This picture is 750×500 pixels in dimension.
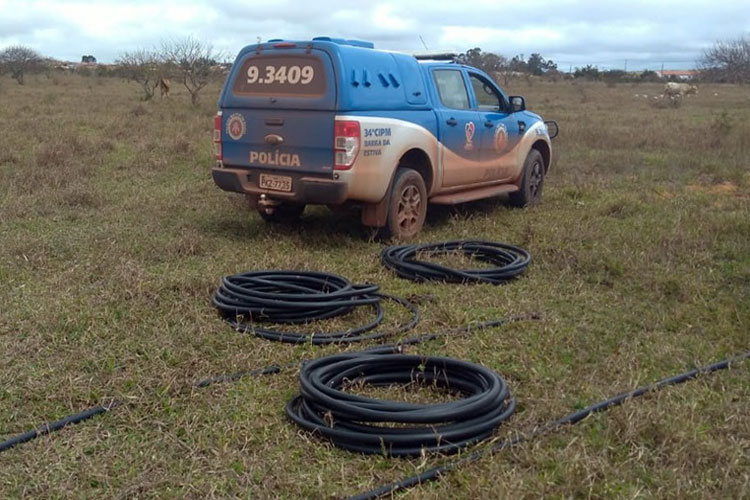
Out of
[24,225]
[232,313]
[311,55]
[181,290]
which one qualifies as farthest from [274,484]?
[24,225]

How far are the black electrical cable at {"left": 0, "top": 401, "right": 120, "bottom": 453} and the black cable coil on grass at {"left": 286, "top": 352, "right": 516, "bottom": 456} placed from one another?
913mm

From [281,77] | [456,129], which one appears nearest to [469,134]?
[456,129]

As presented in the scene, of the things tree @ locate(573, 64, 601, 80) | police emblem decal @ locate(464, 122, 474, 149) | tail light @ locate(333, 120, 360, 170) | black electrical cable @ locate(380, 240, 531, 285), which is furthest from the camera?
tree @ locate(573, 64, 601, 80)

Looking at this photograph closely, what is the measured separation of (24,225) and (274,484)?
5.62 metres

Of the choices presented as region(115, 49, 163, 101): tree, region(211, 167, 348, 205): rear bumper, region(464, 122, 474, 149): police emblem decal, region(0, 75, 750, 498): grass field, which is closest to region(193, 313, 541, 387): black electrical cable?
region(0, 75, 750, 498): grass field

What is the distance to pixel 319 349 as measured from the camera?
477cm

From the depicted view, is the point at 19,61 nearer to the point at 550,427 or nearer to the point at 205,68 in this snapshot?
the point at 205,68

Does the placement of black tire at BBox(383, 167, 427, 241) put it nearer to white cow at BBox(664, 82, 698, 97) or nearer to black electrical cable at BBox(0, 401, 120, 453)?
black electrical cable at BBox(0, 401, 120, 453)

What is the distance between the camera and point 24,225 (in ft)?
25.6

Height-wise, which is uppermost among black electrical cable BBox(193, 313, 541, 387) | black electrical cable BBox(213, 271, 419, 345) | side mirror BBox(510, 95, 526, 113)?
side mirror BBox(510, 95, 526, 113)

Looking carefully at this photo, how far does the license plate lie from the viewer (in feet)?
23.0

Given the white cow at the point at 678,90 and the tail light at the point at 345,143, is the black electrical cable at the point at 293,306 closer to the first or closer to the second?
the tail light at the point at 345,143

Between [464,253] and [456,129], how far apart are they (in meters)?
1.60

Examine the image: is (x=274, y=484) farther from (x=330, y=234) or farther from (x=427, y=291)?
(x=330, y=234)
